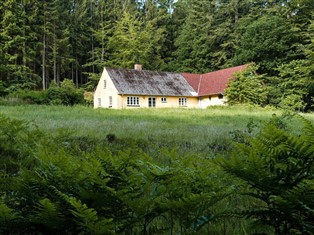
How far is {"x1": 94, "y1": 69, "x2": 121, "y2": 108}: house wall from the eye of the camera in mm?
36938

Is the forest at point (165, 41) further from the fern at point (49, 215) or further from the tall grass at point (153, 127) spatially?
the fern at point (49, 215)

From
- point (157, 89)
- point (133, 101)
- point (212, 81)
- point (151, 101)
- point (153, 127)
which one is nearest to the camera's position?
point (153, 127)

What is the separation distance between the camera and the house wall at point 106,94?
121 ft

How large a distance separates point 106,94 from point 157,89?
666 cm

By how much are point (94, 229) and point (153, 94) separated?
36629 mm

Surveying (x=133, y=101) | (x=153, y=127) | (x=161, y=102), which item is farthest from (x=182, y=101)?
(x=153, y=127)

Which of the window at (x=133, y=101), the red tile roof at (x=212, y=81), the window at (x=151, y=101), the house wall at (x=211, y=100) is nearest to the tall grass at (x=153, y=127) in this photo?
the window at (x=133, y=101)

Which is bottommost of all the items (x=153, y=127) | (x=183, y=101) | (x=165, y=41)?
(x=153, y=127)

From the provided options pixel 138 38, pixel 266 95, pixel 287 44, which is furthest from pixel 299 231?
pixel 138 38

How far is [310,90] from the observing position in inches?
1383

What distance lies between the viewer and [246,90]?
108 feet

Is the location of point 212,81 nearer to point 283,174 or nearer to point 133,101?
point 133,101

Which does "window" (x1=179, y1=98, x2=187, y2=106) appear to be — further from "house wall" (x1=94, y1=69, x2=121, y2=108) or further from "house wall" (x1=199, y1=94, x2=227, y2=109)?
"house wall" (x1=94, y1=69, x2=121, y2=108)

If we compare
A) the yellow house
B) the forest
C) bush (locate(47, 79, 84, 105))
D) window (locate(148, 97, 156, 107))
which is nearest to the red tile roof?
the yellow house
